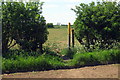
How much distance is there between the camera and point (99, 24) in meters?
9.16

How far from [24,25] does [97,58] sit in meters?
2.94

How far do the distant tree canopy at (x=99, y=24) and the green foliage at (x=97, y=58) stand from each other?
3.33 feet

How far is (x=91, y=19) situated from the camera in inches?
359

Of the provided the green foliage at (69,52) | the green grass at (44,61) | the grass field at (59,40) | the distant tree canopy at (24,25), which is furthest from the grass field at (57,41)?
the green grass at (44,61)

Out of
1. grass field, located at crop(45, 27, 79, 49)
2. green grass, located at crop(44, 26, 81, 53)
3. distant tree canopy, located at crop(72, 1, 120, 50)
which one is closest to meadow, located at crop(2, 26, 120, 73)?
distant tree canopy, located at crop(72, 1, 120, 50)

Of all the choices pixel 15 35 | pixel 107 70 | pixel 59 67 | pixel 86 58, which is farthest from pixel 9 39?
pixel 107 70

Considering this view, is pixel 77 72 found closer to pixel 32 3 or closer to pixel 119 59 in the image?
pixel 119 59

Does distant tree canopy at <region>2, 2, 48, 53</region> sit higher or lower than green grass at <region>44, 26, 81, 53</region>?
higher

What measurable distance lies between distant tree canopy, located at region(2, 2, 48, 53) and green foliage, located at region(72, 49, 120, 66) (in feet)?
6.00

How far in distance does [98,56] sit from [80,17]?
7.40ft

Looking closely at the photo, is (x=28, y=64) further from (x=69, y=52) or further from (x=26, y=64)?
(x=69, y=52)

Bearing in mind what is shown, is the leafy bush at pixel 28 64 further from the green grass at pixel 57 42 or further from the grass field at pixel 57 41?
the green grass at pixel 57 42

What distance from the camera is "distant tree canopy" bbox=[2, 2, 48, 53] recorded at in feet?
26.9

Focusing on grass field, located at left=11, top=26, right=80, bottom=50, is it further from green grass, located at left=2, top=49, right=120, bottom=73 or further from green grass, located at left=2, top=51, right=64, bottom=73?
green grass, located at left=2, top=51, right=64, bottom=73
